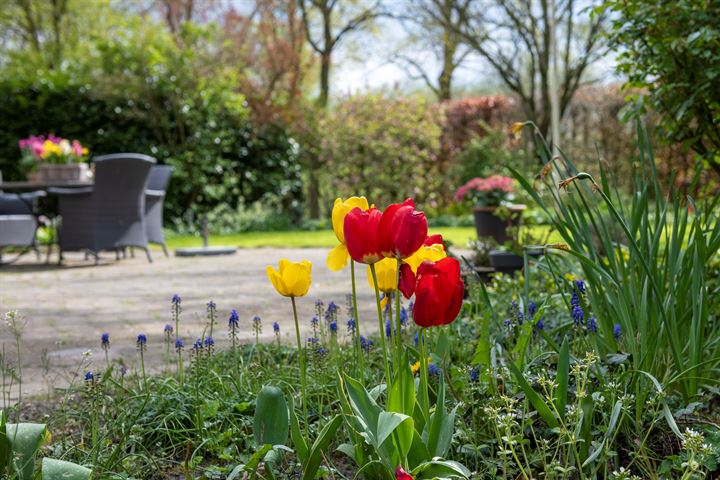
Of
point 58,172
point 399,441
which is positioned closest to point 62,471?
point 399,441

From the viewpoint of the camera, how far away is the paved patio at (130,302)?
325 cm

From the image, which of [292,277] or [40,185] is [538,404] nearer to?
[292,277]

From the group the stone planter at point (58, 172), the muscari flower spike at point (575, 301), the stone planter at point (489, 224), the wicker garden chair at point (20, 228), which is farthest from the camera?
the stone planter at point (58, 172)

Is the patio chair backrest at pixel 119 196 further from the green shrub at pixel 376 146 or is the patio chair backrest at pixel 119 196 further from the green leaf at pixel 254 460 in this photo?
the green leaf at pixel 254 460

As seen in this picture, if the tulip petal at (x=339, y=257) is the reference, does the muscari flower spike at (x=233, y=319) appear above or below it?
below

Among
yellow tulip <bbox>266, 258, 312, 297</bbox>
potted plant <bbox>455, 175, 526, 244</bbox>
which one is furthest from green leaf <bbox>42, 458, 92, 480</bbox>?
potted plant <bbox>455, 175, 526, 244</bbox>

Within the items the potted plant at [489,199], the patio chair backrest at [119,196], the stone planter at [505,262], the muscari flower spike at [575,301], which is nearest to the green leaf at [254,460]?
the muscari flower spike at [575,301]

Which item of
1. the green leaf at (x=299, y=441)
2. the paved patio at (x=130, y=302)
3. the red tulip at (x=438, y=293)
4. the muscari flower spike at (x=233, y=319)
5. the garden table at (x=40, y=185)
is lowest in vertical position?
the paved patio at (x=130, y=302)

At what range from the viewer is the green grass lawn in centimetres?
880

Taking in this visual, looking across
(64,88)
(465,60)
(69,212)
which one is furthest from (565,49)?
(69,212)

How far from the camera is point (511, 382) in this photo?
70.7 inches

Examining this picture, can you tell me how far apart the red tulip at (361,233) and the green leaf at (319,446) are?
318 millimetres

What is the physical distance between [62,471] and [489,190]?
5191mm

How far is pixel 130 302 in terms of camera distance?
488 centimetres
